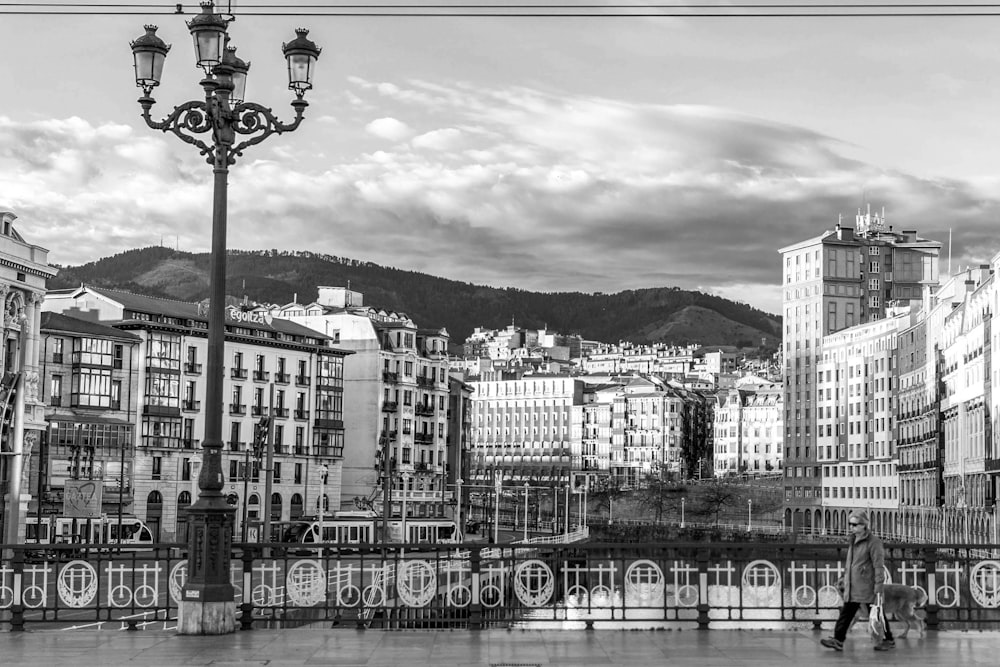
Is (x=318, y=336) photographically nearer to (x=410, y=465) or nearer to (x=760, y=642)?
(x=410, y=465)

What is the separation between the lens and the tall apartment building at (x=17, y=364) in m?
77.5

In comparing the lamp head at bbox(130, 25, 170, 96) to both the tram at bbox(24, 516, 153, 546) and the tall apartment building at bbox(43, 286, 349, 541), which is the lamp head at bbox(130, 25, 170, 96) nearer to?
the tram at bbox(24, 516, 153, 546)

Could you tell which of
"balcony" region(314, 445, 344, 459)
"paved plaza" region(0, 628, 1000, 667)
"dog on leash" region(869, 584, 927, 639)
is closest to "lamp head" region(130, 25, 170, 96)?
"paved plaza" region(0, 628, 1000, 667)

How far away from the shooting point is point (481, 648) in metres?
22.7

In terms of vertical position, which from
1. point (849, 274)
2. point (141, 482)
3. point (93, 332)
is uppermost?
point (849, 274)

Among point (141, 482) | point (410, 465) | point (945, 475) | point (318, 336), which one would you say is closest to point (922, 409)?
point (945, 475)

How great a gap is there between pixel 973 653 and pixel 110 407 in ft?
311

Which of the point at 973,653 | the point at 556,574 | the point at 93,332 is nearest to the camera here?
the point at 973,653

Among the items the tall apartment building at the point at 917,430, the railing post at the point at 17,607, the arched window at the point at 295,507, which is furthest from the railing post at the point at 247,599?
the tall apartment building at the point at 917,430

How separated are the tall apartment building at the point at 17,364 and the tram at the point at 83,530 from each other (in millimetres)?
3206

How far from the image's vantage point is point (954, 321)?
131125 millimetres

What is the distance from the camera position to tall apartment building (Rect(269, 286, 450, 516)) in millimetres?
140375

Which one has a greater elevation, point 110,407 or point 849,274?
point 849,274

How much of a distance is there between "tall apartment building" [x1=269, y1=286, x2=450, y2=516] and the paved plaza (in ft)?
363
